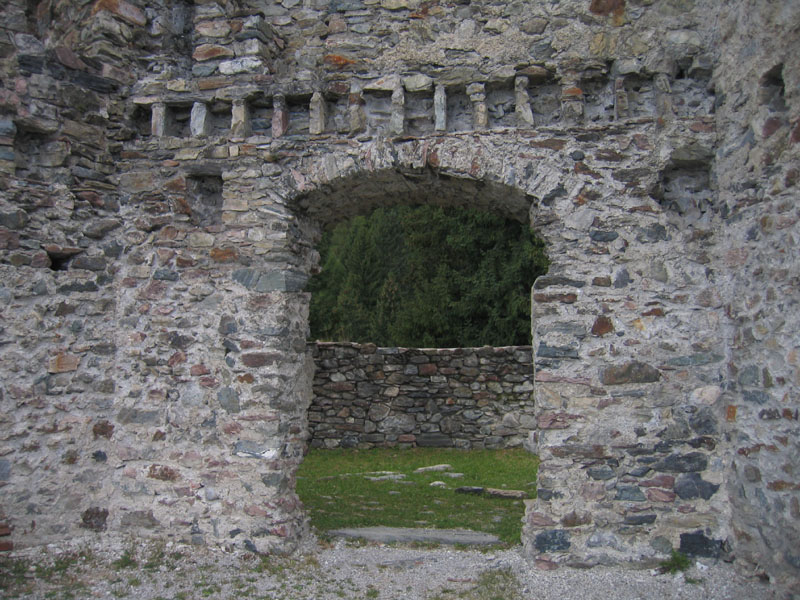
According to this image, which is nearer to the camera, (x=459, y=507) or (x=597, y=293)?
(x=597, y=293)

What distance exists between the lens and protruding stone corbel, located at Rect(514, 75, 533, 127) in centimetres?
447

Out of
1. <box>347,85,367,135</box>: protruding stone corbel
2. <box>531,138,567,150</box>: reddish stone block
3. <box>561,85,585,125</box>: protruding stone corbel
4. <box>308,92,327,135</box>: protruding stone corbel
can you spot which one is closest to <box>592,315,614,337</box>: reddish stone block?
<box>531,138,567,150</box>: reddish stone block

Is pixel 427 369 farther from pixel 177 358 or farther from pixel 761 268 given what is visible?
pixel 761 268

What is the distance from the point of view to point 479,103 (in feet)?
14.8

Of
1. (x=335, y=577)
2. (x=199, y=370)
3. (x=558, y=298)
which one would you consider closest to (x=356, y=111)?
(x=558, y=298)

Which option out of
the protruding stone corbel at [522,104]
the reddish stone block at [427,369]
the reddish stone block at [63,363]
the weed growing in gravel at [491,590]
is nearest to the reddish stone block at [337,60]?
the protruding stone corbel at [522,104]

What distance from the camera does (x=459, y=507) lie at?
5.97 m

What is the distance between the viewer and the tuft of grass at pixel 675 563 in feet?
13.0

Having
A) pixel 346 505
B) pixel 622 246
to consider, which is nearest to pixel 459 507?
pixel 346 505

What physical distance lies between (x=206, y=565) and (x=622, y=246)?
349cm

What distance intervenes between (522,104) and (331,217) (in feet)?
5.65

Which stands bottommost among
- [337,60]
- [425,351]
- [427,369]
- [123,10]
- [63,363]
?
[427,369]

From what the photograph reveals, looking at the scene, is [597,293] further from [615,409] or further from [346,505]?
[346,505]

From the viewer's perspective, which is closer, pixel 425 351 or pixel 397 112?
pixel 397 112
